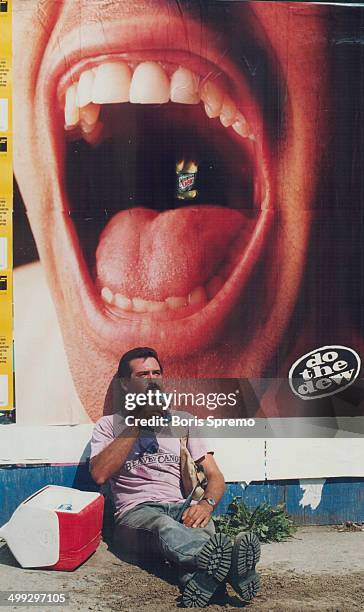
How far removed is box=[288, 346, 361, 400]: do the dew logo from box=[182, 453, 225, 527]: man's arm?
0.69 meters

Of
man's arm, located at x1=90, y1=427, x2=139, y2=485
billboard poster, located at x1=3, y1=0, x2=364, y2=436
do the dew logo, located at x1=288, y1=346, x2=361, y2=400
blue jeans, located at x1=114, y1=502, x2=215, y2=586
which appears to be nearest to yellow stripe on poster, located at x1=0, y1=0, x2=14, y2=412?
billboard poster, located at x1=3, y1=0, x2=364, y2=436

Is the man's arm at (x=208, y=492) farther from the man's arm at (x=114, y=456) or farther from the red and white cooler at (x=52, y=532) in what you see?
the red and white cooler at (x=52, y=532)

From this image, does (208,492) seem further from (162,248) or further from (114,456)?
(162,248)

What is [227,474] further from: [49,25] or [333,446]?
[49,25]

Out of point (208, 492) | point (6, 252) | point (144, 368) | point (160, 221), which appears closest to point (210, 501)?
point (208, 492)

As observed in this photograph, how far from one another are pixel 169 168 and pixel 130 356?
1.16 meters

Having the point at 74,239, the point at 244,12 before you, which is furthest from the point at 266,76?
the point at 74,239

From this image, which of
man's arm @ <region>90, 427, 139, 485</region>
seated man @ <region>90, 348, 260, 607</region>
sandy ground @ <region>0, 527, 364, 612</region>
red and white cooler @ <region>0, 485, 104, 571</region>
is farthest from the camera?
man's arm @ <region>90, 427, 139, 485</region>

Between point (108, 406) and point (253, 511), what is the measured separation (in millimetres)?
1133

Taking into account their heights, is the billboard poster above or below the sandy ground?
above

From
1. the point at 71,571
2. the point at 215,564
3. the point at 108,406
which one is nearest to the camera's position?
the point at 215,564

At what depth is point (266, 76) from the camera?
479cm

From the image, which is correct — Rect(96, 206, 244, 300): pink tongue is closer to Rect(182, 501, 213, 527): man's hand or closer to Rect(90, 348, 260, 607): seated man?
Rect(90, 348, 260, 607): seated man

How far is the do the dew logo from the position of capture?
16.0ft
